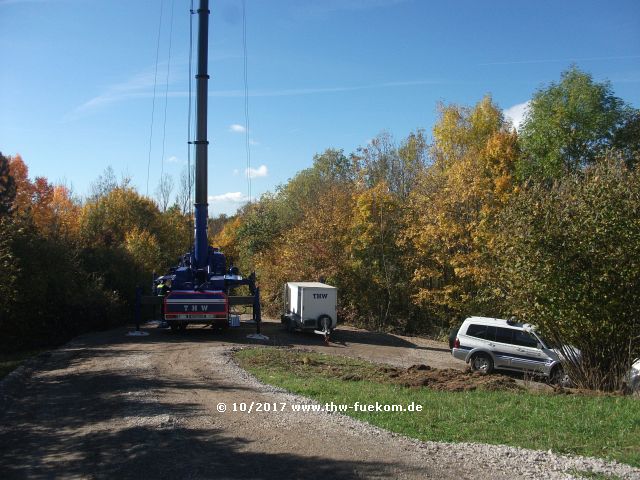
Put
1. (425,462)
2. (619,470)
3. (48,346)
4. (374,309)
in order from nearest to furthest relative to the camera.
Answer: (619,470) → (425,462) → (48,346) → (374,309)

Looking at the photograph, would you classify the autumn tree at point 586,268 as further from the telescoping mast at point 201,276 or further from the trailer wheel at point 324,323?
the telescoping mast at point 201,276

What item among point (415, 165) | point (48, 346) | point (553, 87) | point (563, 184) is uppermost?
point (553, 87)

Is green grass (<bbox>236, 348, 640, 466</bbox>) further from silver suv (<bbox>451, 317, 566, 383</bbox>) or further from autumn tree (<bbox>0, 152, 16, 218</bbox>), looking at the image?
autumn tree (<bbox>0, 152, 16, 218</bbox>)

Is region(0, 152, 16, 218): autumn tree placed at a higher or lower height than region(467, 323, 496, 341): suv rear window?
higher

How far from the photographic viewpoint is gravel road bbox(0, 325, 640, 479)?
590 cm

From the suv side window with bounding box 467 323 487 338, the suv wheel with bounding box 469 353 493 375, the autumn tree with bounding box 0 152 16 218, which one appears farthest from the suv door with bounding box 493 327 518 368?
the autumn tree with bounding box 0 152 16 218

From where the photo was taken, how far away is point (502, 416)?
8.09 metres

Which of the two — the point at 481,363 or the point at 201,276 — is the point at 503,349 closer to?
the point at 481,363

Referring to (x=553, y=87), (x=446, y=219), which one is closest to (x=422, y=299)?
(x=446, y=219)

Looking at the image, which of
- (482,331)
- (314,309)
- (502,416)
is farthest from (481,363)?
(502,416)

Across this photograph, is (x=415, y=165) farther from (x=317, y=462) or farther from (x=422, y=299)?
(x=317, y=462)

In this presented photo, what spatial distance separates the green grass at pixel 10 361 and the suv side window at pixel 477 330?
12.9 m

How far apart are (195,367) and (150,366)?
3.65 ft

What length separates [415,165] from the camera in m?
47.5
